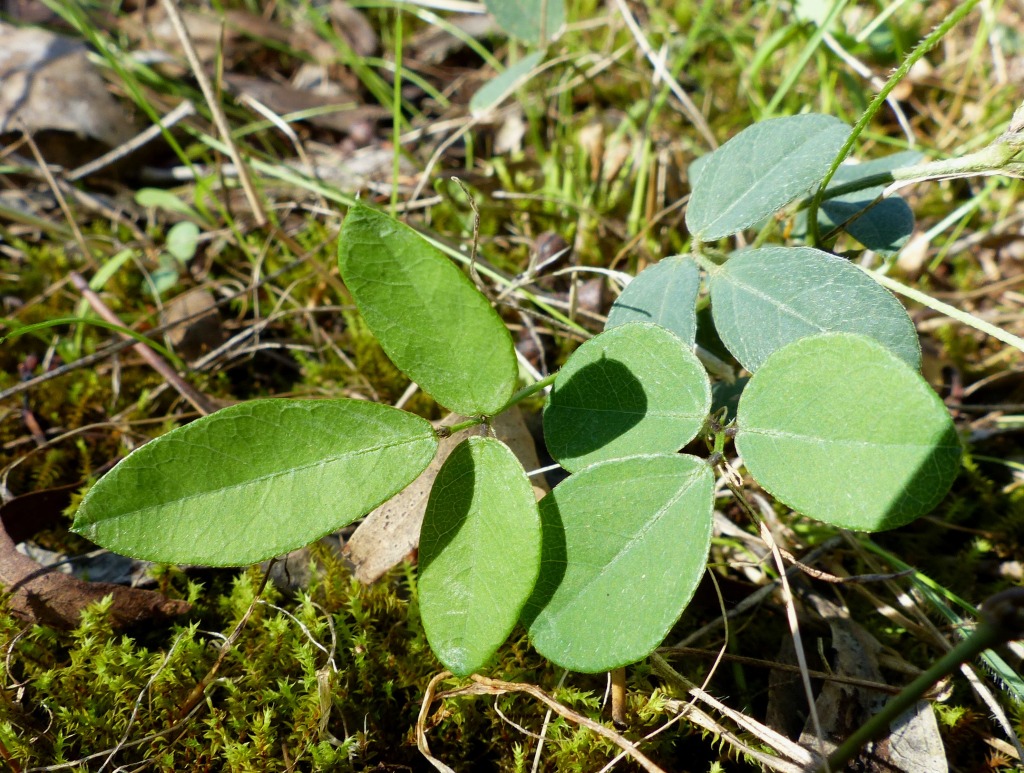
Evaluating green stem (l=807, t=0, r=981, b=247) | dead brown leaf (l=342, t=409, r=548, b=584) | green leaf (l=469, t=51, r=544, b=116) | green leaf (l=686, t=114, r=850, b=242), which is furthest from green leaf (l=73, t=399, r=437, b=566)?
green leaf (l=469, t=51, r=544, b=116)

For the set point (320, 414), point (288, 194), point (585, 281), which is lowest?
point (288, 194)

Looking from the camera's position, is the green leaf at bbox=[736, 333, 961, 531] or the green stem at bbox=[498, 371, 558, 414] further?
the green stem at bbox=[498, 371, 558, 414]

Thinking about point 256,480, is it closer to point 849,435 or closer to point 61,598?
point 61,598

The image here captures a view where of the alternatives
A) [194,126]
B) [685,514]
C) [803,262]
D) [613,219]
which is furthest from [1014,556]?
[194,126]

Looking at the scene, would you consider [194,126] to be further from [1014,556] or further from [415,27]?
[1014,556]

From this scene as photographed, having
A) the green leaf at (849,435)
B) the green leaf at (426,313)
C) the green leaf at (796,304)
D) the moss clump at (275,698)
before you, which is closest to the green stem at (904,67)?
the green leaf at (796,304)

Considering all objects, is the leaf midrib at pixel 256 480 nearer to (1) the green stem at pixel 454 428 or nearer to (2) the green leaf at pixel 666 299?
(1) the green stem at pixel 454 428

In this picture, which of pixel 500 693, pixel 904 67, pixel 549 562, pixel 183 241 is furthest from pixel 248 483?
pixel 183 241

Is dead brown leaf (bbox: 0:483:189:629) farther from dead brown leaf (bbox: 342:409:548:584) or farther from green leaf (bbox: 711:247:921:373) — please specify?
green leaf (bbox: 711:247:921:373)
